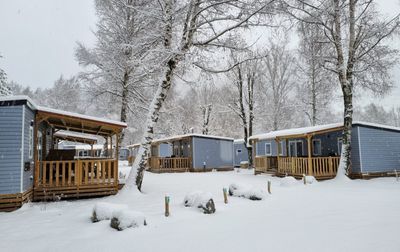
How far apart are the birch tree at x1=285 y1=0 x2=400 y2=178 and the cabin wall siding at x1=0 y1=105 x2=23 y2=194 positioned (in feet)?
38.4

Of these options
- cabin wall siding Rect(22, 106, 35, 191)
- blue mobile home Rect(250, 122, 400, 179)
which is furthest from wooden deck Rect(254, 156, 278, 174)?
cabin wall siding Rect(22, 106, 35, 191)

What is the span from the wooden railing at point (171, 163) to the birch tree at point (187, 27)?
11055 millimetres

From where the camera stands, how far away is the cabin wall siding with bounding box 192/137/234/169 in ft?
70.6

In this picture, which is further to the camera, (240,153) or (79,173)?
(240,153)

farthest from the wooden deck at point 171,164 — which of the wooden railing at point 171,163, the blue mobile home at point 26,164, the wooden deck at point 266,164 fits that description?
the blue mobile home at point 26,164

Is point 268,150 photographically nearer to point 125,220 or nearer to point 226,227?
point 226,227

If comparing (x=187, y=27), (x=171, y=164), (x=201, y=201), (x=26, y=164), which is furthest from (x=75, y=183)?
(x=171, y=164)

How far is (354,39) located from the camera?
43.3 feet

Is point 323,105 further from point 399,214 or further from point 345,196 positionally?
point 399,214

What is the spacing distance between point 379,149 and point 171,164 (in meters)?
13.7

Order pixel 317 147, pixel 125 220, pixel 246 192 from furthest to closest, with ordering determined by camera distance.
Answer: pixel 317 147
pixel 246 192
pixel 125 220

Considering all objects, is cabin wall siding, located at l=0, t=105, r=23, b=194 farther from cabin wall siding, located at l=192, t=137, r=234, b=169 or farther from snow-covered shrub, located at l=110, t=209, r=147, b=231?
cabin wall siding, located at l=192, t=137, r=234, b=169

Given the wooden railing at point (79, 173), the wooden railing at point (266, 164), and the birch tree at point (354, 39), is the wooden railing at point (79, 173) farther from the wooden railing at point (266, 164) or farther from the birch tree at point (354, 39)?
the wooden railing at point (266, 164)

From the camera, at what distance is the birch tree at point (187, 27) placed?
9508mm
